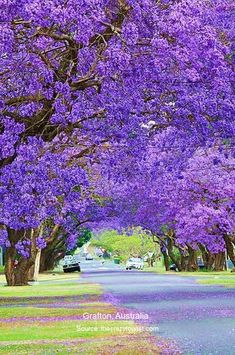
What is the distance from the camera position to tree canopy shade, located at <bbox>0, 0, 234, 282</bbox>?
15.2 m

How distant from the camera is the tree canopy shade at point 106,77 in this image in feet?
49.9

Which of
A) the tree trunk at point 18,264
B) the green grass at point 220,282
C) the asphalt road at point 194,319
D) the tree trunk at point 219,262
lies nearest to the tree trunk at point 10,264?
the tree trunk at point 18,264

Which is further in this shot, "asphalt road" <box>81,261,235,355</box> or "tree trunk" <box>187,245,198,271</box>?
"tree trunk" <box>187,245,198,271</box>

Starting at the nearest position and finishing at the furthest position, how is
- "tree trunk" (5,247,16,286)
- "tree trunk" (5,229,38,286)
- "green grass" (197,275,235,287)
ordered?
1. "green grass" (197,275,235,287)
2. "tree trunk" (5,247,16,286)
3. "tree trunk" (5,229,38,286)

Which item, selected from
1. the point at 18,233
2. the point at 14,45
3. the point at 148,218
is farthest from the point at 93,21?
the point at 148,218

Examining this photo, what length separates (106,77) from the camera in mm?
16234

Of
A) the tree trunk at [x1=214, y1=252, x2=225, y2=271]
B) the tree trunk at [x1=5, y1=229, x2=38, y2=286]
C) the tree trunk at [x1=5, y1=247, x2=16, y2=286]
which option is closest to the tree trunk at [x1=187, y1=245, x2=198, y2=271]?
the tree trunk at [x1=214, y1=252, x2=225, y2=271]

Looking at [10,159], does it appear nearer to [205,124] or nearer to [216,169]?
[205,124]

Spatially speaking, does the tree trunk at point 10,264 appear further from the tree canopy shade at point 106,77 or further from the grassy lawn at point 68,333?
the tree canopy shade at point 106,77

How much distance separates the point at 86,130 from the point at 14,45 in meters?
4.44

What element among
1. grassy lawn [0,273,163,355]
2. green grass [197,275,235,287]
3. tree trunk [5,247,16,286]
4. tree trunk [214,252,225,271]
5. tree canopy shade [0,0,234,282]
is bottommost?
grassy lawn [0,273,163,355]

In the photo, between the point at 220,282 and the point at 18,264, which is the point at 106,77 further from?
the point at 18,264

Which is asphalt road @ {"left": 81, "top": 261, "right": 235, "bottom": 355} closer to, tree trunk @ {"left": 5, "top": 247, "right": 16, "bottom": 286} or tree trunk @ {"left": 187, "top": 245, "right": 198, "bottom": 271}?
tree trunk @ {"left": 5, "top": 247, "right": 16, "bottom": 286}

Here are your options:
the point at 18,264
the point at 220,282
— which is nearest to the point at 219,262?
the point at 220,282
